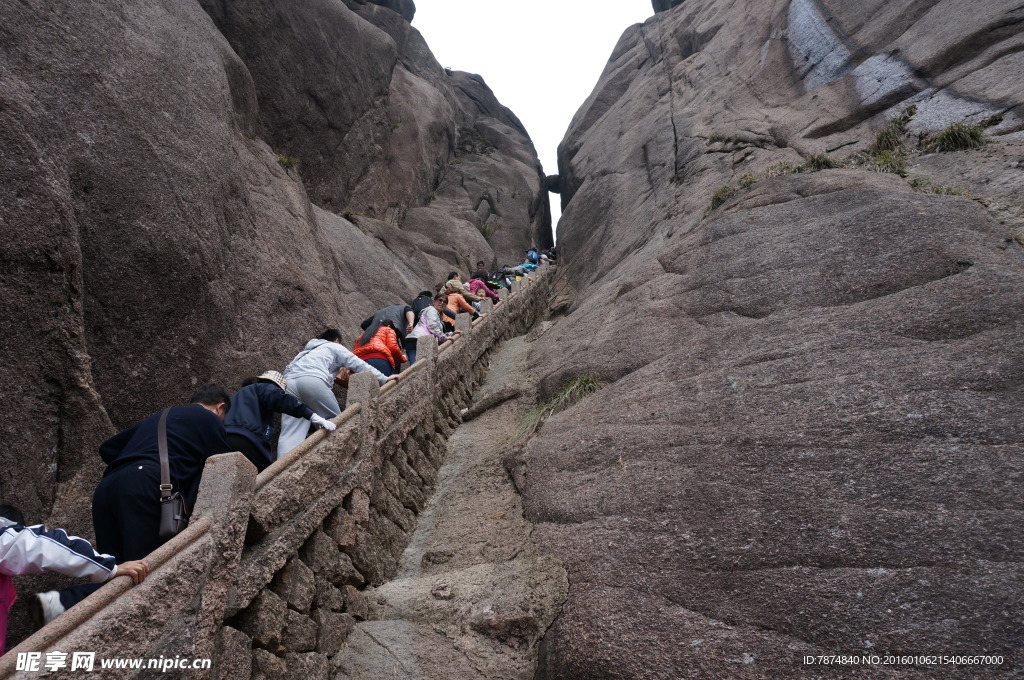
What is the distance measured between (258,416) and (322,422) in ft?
1.98

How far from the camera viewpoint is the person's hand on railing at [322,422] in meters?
5.61

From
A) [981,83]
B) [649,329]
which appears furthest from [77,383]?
[981,83]

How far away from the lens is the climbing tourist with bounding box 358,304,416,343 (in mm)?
9055

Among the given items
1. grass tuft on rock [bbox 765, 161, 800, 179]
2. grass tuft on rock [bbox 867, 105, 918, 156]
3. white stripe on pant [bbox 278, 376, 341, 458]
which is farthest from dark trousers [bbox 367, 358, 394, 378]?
grass tuft on rock [bbox 867, 105, 918, 156]

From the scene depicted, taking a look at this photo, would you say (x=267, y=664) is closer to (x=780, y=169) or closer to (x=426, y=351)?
(x=426, y=351)

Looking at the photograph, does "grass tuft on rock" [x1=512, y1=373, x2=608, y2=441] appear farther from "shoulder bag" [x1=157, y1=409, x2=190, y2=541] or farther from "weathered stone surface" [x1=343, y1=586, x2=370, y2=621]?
"shoulder bag" [x1=157, y1=409, x2=190, y2=541]

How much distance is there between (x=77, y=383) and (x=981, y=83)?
47.4 ft

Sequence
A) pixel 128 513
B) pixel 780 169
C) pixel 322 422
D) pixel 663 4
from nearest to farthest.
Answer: pixel 128 513 < pixel 322 422 < pixel 780 169 < pixel 663 4

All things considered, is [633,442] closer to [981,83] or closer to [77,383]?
[77,383]

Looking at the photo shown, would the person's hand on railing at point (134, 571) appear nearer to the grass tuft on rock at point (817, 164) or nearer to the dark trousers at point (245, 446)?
the dark trousers at point (245, 446)

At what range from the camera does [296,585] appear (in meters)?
4.94

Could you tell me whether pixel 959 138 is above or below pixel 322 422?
above

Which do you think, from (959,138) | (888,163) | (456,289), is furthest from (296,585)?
(959,138)

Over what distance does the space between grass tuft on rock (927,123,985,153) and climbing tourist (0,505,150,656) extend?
469 inches
